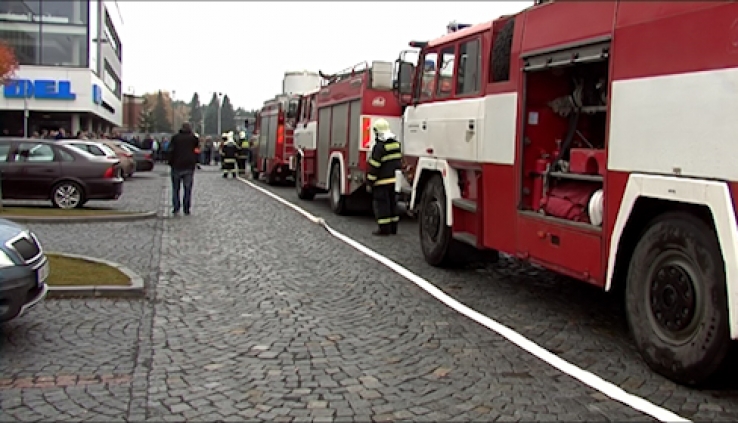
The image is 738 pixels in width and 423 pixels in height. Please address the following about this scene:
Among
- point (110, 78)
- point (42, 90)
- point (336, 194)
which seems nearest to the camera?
point (336, 194)

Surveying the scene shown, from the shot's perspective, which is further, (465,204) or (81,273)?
(465,204)

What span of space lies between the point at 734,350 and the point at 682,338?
1.09 ft

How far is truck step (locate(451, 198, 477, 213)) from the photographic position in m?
8.05

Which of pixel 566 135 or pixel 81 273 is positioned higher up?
pixel 566 135

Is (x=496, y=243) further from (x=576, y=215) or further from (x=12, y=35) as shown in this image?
(x=12, y=35)

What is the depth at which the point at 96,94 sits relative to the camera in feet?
150

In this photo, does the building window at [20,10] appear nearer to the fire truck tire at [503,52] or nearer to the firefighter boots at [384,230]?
the firefighter boots at [384,230]

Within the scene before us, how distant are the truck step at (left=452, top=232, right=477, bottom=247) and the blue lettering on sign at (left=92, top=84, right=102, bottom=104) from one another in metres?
40.6

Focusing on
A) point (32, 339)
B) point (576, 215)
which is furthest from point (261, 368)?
point (576, 215)

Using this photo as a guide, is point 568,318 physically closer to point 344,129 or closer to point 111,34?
point 344,129

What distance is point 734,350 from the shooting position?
4.66m

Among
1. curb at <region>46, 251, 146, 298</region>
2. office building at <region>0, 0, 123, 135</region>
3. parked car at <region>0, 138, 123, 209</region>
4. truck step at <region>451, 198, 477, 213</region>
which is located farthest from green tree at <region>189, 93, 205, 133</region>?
curb at <region>46, 251, 146, 298</region>

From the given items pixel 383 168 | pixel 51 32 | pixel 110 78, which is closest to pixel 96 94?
pixel 51 32

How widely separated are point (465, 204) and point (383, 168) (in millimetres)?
4309
